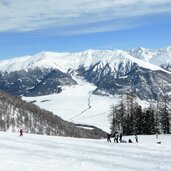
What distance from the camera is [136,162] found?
111 feet

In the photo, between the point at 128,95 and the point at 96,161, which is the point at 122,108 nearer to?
the point at 128,95

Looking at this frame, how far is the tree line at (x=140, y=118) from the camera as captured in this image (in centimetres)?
9712

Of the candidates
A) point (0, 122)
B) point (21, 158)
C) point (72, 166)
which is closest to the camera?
point (72, 166)

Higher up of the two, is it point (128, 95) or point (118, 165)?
point (128, 95)

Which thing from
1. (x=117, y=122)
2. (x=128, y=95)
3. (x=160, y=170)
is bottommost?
(x=160, y=170)

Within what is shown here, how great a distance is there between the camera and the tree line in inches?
3824

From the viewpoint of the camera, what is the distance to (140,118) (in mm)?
97438

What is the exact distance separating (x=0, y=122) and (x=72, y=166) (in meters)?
173

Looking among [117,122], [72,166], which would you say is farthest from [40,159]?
[117,122]

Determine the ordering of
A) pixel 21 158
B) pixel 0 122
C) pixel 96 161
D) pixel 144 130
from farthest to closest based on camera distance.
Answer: pixel 0 122 < pixel 144 130 < pixel 96 161 < pixel 21 158

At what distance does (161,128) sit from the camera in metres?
102

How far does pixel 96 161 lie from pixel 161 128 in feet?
234

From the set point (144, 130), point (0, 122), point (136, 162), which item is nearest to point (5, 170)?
point (136, 162)

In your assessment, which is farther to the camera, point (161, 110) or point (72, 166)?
point (161, 110)
